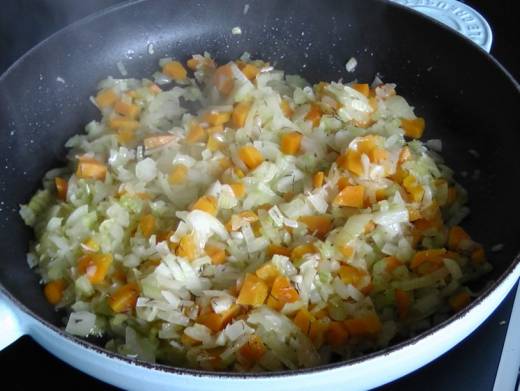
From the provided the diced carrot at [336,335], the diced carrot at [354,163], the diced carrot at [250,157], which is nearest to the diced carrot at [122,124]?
the diced carrot at [250,157]

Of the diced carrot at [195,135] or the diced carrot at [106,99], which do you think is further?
the diced carrot at [106,99]

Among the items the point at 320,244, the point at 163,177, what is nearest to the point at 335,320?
the point at 320,244

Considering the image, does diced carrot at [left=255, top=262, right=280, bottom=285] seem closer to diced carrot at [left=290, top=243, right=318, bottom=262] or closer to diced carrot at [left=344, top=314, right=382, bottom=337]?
diced carrot at [left=290, top=243, right=318, bottom=262]

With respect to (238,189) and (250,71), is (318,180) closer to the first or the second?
(238,189)

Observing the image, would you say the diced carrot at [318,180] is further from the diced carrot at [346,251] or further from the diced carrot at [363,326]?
the diced carrot at [363,326]

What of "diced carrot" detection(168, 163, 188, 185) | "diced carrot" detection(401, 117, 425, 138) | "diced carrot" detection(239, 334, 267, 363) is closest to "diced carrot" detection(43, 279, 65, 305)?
"diced carrot" detection(168, 163, 188, 185)
